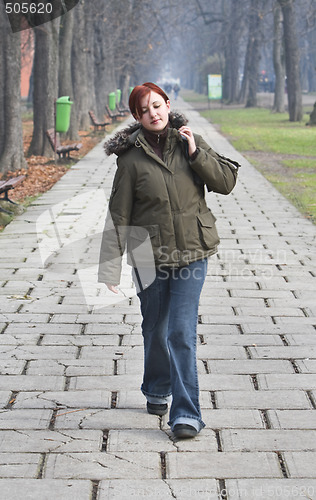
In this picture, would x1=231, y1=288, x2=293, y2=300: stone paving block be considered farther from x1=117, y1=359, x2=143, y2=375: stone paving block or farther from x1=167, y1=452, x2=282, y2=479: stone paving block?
x1=167, y1=452, x2=282, y2=479: stone paving block

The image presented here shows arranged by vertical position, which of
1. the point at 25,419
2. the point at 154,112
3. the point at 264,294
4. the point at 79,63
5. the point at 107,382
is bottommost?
the point at 79,63

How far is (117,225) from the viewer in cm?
394

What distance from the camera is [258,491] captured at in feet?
11.0

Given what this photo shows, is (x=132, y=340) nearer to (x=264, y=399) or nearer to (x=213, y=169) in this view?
(x=264, y=399)

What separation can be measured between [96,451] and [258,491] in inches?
30.7

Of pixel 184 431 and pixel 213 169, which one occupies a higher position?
pixel 213 169

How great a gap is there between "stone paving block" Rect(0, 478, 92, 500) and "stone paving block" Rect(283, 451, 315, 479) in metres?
0.85

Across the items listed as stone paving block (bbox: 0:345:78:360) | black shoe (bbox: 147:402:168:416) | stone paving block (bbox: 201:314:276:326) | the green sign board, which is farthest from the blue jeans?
the green sign board

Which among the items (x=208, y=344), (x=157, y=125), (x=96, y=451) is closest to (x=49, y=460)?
(x=96, y=451)

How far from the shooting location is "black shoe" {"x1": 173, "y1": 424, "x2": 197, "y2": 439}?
3863mm

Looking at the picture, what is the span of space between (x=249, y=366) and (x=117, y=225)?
4.78 feet

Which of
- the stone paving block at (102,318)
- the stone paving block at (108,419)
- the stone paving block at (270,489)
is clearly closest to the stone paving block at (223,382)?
the stone paving block at (108,419)

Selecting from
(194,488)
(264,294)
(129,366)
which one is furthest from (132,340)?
(194,488)

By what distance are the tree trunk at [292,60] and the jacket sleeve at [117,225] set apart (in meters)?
29.0
